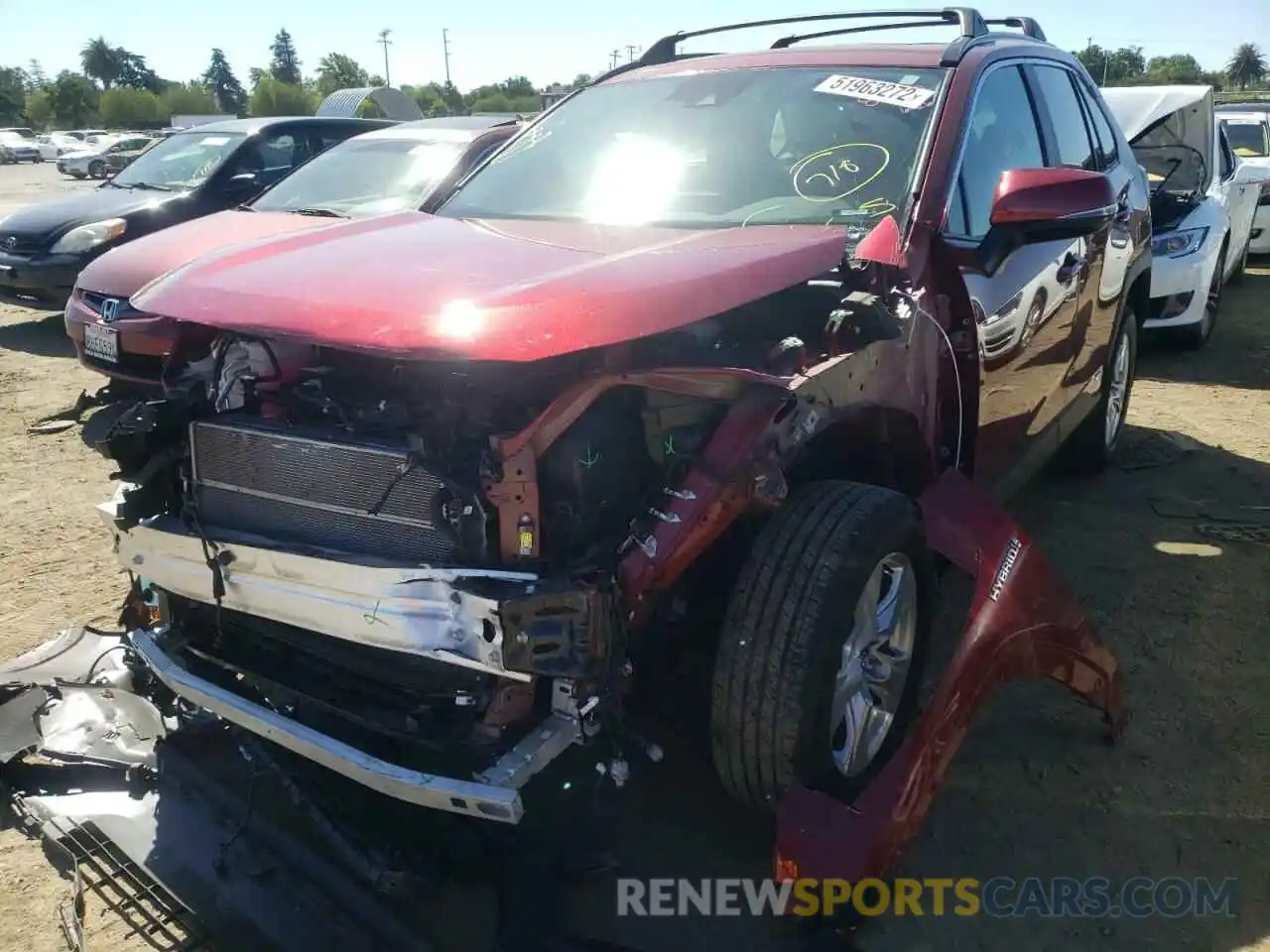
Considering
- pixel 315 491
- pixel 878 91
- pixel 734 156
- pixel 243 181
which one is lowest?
pixel 315 491

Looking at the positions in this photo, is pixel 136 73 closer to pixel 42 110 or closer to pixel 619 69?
pixel 42 110

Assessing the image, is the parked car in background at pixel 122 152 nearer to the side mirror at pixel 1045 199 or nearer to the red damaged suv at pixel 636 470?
the red damaged suv at pixel 636 470

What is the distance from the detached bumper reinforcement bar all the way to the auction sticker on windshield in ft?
7.88

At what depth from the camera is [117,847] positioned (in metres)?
2.63

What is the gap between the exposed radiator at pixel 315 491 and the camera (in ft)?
7.33

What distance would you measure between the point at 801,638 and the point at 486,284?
3.38 ft

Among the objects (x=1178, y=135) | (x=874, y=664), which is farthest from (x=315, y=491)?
(x=1178, y=135)

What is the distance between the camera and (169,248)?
6480 mm

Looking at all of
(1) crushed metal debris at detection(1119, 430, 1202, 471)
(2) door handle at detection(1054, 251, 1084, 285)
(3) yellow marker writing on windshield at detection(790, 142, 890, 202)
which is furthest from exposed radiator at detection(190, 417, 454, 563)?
(1) crushed metal debris at detection(1119, 430, 1202, 471)

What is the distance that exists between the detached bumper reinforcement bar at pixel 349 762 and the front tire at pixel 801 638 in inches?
21.1

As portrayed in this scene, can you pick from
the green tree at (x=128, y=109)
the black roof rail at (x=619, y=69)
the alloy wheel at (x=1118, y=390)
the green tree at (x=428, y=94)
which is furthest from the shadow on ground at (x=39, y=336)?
the green tree at (x=128, y=109)

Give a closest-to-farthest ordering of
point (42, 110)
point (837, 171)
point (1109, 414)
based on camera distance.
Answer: point (837, 171), point (1109, 414), point (42, 110)

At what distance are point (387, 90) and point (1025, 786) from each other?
19.0m

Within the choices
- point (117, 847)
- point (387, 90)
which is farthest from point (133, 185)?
point (387, 90)
